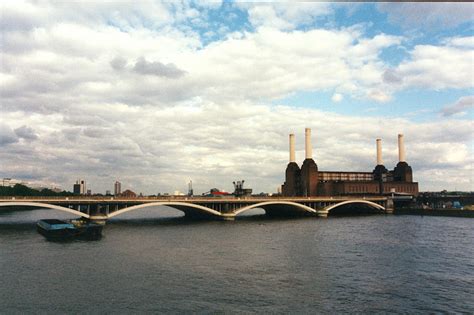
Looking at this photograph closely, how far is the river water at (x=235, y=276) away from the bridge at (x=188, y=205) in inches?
613

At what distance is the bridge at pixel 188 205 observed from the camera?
7569 cm

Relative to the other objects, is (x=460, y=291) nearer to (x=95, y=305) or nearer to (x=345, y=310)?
(x=345, y=310)

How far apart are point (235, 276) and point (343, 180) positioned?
143848mm

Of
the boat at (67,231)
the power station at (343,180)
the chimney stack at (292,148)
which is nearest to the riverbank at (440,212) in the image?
the power station at (343,180)

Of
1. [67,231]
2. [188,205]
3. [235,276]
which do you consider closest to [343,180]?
[188,205]

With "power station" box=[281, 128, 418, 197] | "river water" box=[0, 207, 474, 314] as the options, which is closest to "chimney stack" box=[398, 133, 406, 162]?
"power station" box=[281, 128, 418, 197]

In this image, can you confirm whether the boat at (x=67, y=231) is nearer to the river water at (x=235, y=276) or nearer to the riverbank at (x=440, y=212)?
the river water at (x=235, y=276)

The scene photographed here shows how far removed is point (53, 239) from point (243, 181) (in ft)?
386

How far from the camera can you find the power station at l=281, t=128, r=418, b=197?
160875 mm

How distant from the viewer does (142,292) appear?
3031 cm

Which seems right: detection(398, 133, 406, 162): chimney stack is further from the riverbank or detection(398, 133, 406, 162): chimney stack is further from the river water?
the river water

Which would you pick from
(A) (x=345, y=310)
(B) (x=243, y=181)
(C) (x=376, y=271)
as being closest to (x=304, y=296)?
(A) (x=345, y=310)

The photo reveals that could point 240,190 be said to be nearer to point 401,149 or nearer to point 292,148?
point 292,148

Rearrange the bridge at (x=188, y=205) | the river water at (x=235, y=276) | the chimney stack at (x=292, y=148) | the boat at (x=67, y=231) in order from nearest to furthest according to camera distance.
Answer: the river water at (x=235, y=276), the boat at (x=67, y=231), the bridge at (x=188, y=205), the chimney stack at (x=292, y=148)
